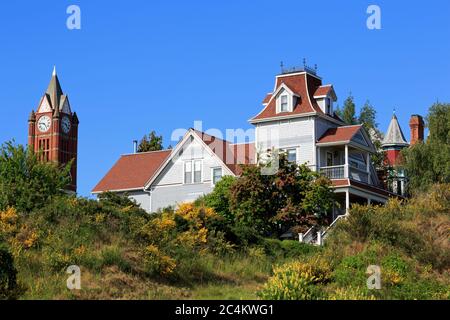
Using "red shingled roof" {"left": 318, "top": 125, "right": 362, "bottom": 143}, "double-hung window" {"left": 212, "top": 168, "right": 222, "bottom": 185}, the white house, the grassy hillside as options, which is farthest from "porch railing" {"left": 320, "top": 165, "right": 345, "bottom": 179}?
the grassy hillside

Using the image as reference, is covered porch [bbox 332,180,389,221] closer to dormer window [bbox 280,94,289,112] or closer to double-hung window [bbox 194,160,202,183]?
dormer window [bbox 280,94,289,112]

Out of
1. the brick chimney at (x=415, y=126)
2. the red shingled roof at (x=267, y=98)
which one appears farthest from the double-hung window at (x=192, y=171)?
the brick chimney at (x=415, y=126)

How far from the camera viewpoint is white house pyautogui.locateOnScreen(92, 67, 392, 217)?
51438 mm

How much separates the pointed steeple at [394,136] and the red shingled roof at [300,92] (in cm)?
3015

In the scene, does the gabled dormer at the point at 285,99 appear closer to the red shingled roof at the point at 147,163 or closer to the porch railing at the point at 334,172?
the red shingled roof at the point at 147,163

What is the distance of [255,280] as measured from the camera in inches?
1098

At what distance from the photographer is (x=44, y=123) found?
141750 millimetres

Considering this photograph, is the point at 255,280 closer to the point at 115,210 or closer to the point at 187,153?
the point at 115,210

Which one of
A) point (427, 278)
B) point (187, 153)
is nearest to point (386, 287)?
point (427, 278)

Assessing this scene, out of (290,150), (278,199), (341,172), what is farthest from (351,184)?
(278,199)

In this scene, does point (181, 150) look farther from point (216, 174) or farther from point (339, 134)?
point (339, 134)

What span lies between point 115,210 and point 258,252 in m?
5.11

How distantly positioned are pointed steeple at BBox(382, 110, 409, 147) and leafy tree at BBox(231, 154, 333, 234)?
1551 inches
